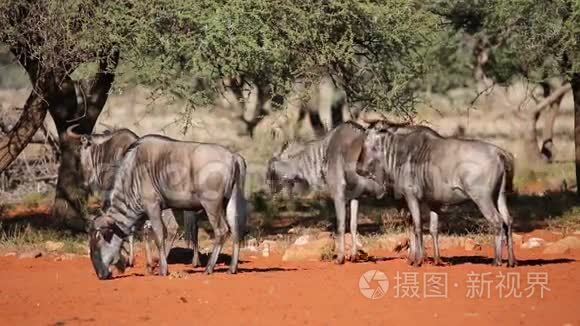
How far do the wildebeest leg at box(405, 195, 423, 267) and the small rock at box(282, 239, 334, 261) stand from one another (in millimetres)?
1789

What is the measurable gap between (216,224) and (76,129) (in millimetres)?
6574

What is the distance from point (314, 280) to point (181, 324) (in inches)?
117

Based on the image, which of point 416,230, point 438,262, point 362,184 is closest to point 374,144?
point 362,184

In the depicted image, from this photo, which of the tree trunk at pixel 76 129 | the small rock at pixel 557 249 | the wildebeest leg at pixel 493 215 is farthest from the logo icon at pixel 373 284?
the tree trunk at pixel 76 129

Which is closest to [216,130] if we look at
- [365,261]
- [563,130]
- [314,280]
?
[563,130]

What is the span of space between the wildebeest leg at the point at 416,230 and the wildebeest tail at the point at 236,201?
2160 mm

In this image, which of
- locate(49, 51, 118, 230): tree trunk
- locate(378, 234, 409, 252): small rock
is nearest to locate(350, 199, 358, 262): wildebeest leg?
locate(378, 234, 409, 252): small rock

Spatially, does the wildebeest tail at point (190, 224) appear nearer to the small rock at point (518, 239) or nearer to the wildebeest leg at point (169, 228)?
the wildebeest leg at point (169, 228)

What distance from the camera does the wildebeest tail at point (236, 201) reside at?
1384 cm

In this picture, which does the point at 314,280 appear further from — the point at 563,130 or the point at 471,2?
the point at 563,130

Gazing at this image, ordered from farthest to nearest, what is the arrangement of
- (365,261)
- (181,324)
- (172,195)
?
(365,261) → (172,195) → (181,324)

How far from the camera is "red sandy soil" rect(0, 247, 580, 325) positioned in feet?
33.7

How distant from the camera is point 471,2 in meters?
21.7

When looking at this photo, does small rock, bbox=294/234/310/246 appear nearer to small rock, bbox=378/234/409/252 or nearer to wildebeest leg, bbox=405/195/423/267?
small rock, bbox=378/234/409/252
